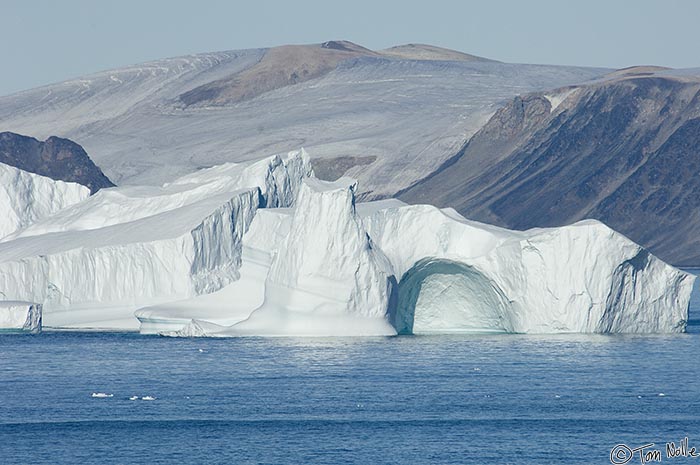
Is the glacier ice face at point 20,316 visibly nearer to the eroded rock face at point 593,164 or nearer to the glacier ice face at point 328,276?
the glacier ice face at point 328,276

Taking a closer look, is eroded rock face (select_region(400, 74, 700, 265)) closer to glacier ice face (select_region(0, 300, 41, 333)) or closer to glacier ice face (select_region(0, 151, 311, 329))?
glacier ice face (select_region(0, 151, 311, 329))

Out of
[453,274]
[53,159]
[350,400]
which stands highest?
[53,159]

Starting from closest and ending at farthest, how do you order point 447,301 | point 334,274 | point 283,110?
point 334,274
point 447,301
point 283,110

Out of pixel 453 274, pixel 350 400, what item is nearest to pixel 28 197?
pixel 453 274

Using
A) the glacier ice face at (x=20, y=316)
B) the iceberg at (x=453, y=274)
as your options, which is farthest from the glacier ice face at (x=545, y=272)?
the glacier ice face at (x=20, y=316)

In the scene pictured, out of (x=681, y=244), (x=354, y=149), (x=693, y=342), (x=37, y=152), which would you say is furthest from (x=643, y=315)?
(x=354, y=149)

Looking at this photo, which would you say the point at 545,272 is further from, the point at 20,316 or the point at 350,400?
the point at 20,316
